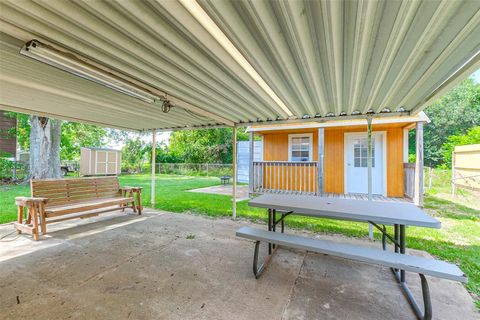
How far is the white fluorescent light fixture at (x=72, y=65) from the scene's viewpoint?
1.85m

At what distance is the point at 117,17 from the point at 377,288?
11.4 ft

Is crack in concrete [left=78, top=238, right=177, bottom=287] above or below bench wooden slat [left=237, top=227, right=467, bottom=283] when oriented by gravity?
below

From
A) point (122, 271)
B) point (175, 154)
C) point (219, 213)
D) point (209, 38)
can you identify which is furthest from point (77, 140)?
point (209, 38)

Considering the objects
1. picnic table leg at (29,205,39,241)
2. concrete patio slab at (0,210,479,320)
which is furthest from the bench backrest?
concrete patio slab at (0,210,479,320)

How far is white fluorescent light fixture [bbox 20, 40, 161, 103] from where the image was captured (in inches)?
72.9

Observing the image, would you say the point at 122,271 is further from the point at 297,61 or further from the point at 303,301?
the point at 297,61

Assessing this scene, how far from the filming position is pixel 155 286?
2357 millimetres

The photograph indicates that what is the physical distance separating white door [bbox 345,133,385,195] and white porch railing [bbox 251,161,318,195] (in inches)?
50.5

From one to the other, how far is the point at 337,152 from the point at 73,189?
758 centimetres

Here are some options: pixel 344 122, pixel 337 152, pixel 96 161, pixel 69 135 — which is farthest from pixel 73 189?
pixel 69 135

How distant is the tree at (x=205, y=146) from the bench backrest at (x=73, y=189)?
13372 millimetres

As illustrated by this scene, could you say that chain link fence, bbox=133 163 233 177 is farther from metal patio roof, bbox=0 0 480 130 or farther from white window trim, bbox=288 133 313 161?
metal patio roof, bbox=0 0 480 130

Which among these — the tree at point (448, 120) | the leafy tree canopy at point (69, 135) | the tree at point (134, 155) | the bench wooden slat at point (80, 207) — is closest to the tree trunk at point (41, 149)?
the leafy tree canopy at point (69, 135)

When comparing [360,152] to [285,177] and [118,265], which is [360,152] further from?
[118,265]
